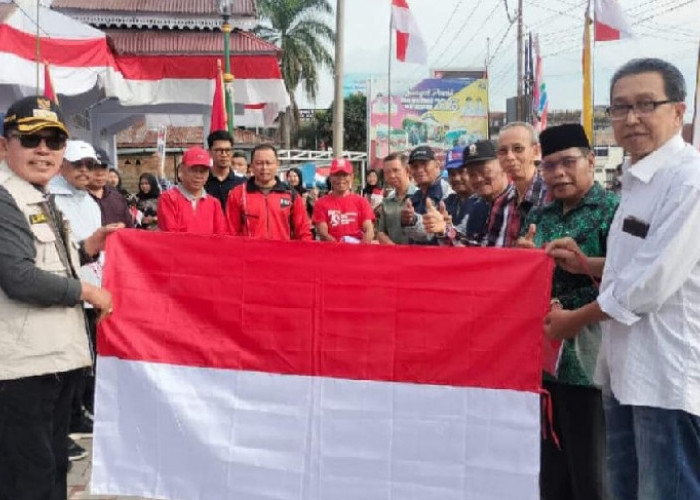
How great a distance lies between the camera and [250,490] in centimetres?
307

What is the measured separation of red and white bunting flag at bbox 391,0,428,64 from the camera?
1237 centimetres

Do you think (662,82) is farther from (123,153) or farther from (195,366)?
(123,153)

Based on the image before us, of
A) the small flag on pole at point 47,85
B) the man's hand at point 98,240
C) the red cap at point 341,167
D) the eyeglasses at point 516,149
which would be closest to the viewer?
the man's hand at point 98,240

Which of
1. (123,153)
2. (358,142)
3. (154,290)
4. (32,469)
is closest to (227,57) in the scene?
(154,290)

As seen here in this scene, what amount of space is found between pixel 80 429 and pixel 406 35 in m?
9.48

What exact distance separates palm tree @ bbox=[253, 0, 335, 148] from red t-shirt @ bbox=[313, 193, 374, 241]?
2853cm

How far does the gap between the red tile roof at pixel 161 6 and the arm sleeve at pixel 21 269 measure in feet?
33.3

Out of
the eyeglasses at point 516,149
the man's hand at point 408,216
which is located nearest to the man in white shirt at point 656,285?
the eyeglasses at point 516,149

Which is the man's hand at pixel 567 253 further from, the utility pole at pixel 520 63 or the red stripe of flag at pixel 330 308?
the utility pole at pixel 520 63

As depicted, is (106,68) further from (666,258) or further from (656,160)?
(666,258)

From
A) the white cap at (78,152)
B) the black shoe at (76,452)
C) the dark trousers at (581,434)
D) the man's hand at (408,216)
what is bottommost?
the black shoe at (76,452)

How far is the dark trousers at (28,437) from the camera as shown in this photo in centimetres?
269

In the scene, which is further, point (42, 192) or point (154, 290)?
point (154, 290)

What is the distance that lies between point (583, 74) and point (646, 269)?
7.90 m
